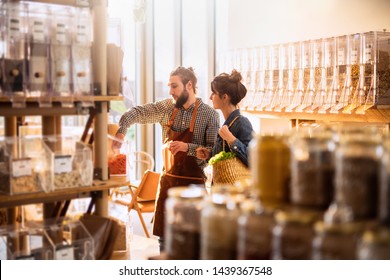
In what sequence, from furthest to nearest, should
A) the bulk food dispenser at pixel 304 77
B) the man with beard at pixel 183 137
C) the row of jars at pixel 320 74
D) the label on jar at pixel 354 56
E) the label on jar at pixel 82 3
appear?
the bulk food dispenser at pixel 304 77
the man with beard at pixel 183 137
the label on jar at pixel 354 56
the row of jars at pixel 320 74
the label on jar at pixel 82 3

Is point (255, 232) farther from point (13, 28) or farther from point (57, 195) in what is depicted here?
point (13, 28)

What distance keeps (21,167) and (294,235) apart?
5.55 ft

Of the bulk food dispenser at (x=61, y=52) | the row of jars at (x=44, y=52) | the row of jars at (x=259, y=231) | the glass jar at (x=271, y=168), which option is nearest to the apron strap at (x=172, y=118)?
the row of jars at (x=44, y=52)

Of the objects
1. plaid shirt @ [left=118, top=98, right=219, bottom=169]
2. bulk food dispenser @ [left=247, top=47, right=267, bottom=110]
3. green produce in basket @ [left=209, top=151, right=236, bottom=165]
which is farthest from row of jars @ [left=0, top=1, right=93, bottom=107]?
bulk food dispenser @ [left=247, top=47, right=267, bottom=110]

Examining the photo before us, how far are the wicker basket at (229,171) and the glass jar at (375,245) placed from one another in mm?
2565

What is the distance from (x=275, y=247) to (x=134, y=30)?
733cm

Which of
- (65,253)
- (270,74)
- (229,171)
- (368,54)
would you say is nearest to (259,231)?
(65,253)

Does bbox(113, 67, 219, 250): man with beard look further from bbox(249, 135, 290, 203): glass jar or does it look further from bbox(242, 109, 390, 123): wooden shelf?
bbox(249, 135, 290, 203): glass jar

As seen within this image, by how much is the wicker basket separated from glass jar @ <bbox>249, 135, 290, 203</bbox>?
2218mm

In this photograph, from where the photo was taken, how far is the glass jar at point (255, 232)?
5.02 ft

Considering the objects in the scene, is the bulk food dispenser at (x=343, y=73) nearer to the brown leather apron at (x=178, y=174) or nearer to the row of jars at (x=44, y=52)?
the brown leather apron at (x=178, y=174)

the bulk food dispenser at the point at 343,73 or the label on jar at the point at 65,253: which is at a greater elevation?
the bulk food dispenser at the point at 343,73
